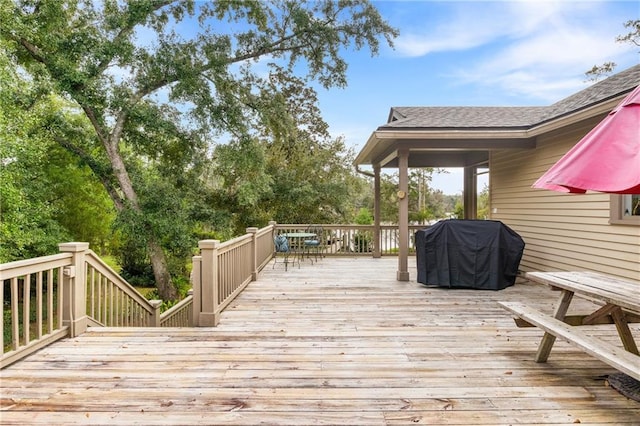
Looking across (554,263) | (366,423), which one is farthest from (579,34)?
(366,423)

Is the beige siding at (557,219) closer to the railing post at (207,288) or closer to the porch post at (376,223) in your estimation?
the porch post at (376,223)

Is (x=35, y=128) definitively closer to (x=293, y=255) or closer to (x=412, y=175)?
(x=293, y=255)

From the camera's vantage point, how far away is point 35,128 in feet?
34.0

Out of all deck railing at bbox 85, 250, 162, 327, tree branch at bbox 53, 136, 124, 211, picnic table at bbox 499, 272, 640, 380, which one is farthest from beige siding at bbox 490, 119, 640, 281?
tree branch at bbox 53, 136, 124, 211

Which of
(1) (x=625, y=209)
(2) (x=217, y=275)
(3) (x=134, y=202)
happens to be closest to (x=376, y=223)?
(1) (x=625, y=209)

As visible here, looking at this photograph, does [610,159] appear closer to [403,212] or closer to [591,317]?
[591,317]

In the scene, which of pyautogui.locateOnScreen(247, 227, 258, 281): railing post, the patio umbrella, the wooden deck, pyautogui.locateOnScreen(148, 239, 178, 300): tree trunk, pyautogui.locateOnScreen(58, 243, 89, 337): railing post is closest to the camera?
the patio umbrella

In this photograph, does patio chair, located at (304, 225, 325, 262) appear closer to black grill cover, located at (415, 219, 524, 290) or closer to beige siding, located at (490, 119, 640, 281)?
black grill cover, located at (415, 219, 524, 290)

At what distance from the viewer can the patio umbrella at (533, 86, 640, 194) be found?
199 centimetres

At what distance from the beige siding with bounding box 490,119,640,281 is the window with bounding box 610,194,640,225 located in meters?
0.09

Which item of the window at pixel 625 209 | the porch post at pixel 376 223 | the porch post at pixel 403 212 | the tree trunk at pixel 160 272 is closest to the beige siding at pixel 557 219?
the window at pixel 625 209

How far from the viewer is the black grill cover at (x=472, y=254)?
19.4ft

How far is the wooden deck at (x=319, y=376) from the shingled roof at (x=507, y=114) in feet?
10.7


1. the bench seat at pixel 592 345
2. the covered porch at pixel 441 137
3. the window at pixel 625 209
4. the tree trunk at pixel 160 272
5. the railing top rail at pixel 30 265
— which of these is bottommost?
the tree trunk at pixel 160 272
